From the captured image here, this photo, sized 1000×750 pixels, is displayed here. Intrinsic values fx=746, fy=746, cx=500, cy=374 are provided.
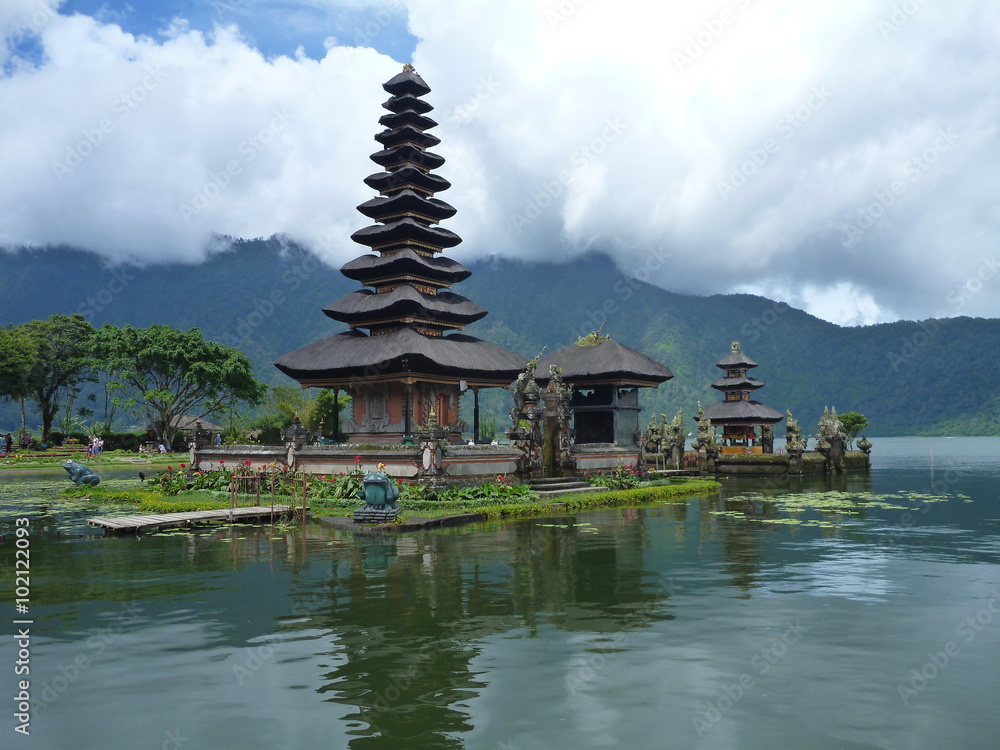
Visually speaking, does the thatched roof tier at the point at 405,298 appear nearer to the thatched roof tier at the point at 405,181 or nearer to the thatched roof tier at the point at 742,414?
the thatched roof tier at the point at 405,181

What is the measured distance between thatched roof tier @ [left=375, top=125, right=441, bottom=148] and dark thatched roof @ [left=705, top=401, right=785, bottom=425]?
30593 millimetres

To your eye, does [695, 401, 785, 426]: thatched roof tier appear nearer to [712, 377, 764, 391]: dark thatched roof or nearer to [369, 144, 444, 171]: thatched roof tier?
[712, 377, 764, 391]: dark thatched roof

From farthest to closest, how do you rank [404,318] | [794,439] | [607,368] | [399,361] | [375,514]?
[794,439] → [607,368] → [404,318] → [399,361] → [375,514]

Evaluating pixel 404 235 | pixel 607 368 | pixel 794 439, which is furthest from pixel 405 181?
pixel 794 439

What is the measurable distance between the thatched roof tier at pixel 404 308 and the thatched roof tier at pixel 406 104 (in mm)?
10512

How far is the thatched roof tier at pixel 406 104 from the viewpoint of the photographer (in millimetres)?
40625

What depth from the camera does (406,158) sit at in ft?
131

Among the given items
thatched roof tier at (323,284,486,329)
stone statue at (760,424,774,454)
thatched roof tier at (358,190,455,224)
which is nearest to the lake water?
thatched roof tier at (323,284,486,329)

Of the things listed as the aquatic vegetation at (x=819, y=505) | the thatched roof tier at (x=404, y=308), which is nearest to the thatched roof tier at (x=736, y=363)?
the aquatic vegetation at (x=819, y=505)

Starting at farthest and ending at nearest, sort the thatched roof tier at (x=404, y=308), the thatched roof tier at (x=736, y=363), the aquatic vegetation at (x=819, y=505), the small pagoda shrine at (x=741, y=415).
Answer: the thatched roof tier at (x=736, y=363), the small pagoda shrine at (x=741, y=415), the thatched roof tier at (x=404, y=308), the aquatic vegetation at (x=819, y=505)

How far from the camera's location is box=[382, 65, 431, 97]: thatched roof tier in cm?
4047

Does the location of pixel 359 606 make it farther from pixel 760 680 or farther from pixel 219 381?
pixel 219 381

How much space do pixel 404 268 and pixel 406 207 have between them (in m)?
3.54

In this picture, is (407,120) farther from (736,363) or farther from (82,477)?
(736,363)
